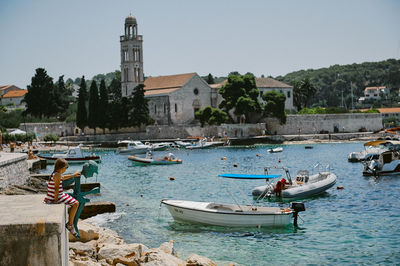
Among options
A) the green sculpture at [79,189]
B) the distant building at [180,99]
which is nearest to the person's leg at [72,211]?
the green sculpture at [79,189]

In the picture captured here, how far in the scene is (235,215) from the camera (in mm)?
16281

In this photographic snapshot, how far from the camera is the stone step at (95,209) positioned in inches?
726

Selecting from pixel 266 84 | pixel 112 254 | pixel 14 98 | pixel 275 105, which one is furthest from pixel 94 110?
pixel 112 254

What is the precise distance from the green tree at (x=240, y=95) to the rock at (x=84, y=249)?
61.4 meters

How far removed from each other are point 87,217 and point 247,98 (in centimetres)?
5535

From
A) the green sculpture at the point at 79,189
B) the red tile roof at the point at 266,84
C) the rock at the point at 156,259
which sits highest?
the red tile roof at the point at 266,84

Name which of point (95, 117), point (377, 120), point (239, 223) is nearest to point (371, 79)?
point (377, 120)

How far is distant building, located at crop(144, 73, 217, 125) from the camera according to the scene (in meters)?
77.9

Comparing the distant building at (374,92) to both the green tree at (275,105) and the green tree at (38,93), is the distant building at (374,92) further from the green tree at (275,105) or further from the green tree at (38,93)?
the green tree at (38,93)

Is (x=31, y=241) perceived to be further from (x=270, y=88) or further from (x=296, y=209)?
(x=270, y=88)

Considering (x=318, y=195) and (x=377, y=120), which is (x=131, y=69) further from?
(x=318, y=195)

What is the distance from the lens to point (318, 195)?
23703 millimetres

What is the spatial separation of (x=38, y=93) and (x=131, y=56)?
654 inches

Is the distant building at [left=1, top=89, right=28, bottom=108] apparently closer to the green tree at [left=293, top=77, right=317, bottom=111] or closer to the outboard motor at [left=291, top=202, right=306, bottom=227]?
the green tree at [left=293, top=77, right=317, bottom=111]
